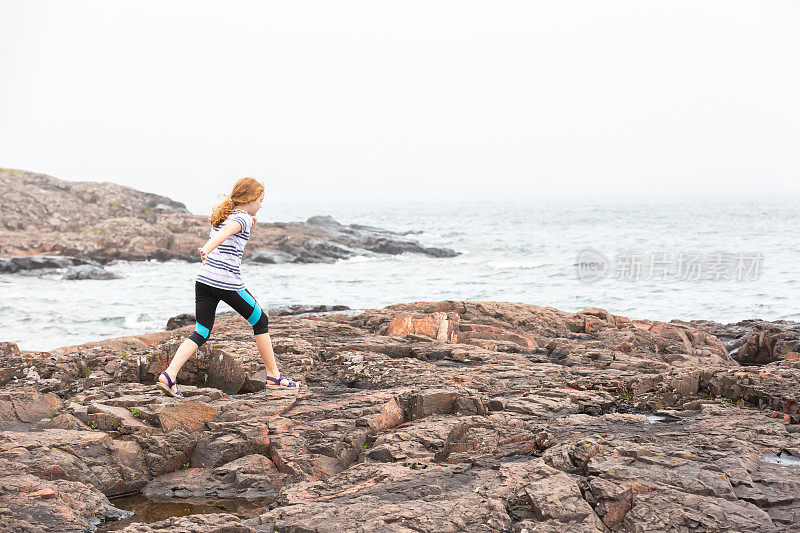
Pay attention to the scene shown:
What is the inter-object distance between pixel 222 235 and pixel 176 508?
2.71 metres

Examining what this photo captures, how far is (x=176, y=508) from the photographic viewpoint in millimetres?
4684

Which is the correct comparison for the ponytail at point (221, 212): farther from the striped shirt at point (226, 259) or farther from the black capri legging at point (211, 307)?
the black capri legging at point (211, 307)

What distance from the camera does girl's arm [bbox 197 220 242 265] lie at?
6145 millimetres

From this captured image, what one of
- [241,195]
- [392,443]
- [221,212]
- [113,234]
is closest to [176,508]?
[392,443]

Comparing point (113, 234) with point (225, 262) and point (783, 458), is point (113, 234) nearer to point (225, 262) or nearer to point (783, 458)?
point (225, 262)

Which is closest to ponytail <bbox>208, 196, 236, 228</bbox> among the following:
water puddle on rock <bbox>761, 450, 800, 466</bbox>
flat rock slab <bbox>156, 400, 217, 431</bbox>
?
flat rock slab <bbox>156, 400, 217, 431</bbox>

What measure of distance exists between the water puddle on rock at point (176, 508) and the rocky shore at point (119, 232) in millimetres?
30153

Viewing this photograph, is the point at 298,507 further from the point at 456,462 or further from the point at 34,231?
the point at 34,231

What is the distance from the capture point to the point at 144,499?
4.91 metres

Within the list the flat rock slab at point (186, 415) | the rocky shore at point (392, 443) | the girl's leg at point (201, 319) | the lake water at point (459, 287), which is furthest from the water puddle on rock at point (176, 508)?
the lake water at point (459, 287)

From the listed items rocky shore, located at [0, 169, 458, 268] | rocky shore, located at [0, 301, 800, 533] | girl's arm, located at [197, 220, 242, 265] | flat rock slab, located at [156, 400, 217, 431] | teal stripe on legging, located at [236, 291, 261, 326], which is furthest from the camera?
rocky shore, located at [0, 169, 458, 268]

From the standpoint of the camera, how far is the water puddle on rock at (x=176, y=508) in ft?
14.6

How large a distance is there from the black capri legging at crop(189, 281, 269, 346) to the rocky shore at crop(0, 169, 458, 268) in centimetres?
2860

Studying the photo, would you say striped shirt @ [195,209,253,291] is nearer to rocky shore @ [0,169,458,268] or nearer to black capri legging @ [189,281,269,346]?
black capri legging @ [189,281,269,346]
